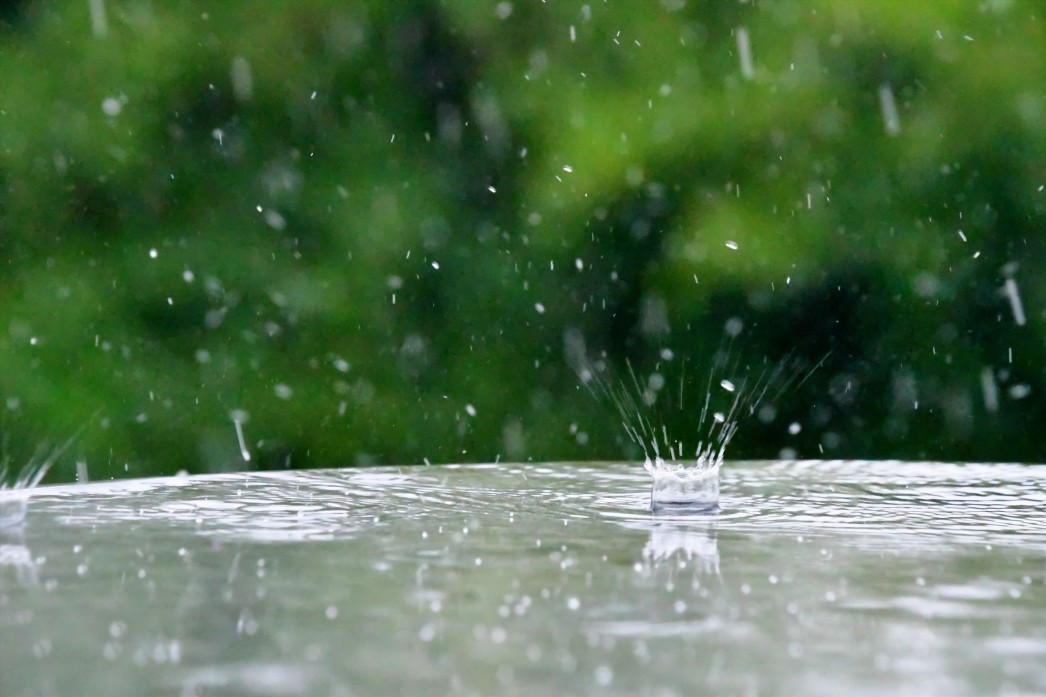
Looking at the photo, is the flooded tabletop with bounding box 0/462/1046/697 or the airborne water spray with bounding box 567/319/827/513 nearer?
the flooded tabletop with bounding box 0/462/1046/697

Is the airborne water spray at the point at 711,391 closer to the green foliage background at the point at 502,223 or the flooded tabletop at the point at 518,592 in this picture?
the green foliage background at the point at 502,223

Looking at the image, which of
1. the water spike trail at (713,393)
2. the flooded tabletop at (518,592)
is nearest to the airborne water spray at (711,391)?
the water spike trail at (713,393)

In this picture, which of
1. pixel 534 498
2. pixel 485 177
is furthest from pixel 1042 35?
pixel 534 498

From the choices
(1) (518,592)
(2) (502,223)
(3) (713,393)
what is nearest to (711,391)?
(3) (713,393)

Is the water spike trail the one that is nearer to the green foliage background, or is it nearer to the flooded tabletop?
the green foliage background

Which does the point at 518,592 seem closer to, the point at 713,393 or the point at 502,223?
the point at 502,223

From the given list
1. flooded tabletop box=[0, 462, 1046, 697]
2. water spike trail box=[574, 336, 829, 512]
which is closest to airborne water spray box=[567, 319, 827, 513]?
water spike trail box=[574, 336, 829, 512]
